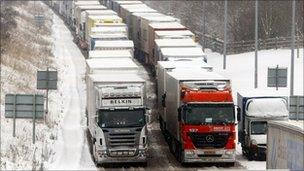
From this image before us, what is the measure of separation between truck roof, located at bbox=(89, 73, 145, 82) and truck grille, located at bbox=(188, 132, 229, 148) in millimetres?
2804

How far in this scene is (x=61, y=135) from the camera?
3931 cm

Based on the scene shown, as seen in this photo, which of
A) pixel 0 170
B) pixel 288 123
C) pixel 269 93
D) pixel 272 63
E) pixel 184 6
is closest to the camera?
pixel 288 123

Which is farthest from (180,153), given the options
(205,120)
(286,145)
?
(286,145)

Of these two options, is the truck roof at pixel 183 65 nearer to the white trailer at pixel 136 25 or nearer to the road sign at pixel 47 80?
the road sign at pixel 47 80

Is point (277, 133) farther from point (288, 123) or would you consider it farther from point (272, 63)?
point (272, 63)

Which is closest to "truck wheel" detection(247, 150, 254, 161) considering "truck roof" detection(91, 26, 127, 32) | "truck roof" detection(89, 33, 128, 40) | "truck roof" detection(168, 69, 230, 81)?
"truck roof" detection(168, 69, 230, 81)

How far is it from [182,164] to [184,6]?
66.5 m

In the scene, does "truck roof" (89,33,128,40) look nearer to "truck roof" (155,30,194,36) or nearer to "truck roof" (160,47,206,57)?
"truck roof" (155,30,194,36)

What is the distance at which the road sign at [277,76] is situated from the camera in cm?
3962

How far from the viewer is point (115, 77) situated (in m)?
34.1

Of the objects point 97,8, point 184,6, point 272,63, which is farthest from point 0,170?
point 184,6

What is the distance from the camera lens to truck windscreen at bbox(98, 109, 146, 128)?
106ft

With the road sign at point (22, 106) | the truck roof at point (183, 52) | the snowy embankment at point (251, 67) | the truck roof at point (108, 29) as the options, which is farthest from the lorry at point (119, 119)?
the truck roof at point (108, 29)

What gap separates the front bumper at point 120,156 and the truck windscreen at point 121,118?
0.93m
